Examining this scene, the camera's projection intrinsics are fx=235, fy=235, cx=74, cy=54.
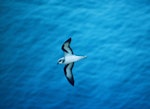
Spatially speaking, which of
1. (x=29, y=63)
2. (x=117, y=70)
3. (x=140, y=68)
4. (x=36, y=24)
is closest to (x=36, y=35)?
(x=36, y=24)

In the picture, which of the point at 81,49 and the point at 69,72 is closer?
the point at 69,72

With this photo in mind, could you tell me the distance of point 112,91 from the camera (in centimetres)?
393

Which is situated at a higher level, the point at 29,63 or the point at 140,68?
the point at 29,63

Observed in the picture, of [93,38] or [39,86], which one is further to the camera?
[39,86]

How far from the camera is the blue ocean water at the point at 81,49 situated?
12.2ft

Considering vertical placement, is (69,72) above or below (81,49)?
below

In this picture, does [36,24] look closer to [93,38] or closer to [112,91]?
[93,38]

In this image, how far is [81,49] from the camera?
3.81 meters

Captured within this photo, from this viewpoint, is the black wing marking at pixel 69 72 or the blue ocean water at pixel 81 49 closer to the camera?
the black wing marking at pixel 69 72

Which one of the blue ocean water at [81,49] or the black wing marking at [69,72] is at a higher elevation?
the blue ocean water at [81,49]

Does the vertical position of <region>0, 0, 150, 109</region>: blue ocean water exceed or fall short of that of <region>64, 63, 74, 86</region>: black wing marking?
it exceeds it

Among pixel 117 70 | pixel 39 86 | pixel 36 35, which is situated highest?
pixel 36 35

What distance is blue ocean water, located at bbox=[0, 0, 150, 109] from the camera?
12.2ft

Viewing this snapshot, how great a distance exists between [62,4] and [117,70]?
4.57 feet
